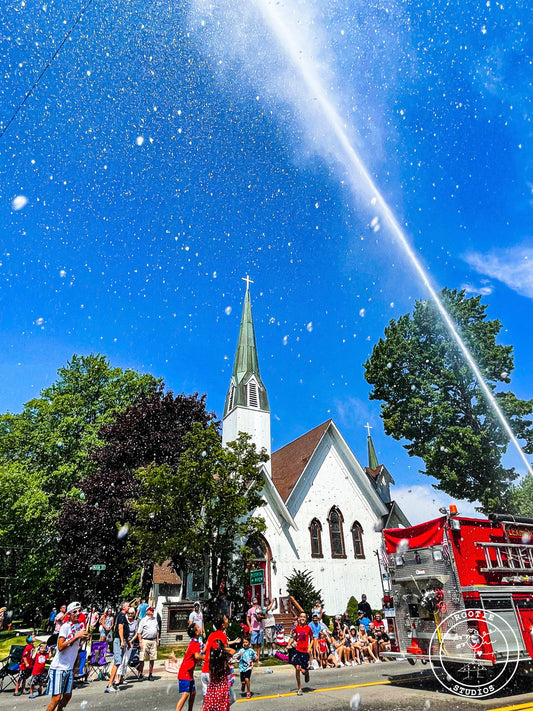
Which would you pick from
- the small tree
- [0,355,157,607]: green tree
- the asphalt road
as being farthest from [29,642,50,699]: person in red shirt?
[0,355,157,607]: green tree

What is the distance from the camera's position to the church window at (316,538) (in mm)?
27703

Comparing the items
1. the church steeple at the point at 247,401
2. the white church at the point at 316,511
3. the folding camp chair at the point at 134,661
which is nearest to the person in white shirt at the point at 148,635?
the folding camp chair at the point at 134,661

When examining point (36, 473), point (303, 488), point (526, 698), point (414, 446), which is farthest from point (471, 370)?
point (36, 473)

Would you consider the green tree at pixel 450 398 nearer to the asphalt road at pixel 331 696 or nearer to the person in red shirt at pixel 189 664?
the asphalt road at pixel 331 696

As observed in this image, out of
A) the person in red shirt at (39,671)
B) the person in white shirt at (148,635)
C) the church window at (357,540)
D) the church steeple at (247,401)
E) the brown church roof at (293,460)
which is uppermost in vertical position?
the church steeple at (247,401)

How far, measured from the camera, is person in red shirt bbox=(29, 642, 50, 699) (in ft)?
36.9

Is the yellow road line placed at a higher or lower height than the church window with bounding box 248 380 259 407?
lower

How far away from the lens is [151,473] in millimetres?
19594

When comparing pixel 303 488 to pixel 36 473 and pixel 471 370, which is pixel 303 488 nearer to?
pixel 471 370

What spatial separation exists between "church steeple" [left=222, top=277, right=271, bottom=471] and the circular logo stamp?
22.3 metres

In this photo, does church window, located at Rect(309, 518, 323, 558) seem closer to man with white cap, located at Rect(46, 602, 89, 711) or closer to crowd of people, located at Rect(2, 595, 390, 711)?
crowd of people, located at Rect(2, 595, 390, 711)

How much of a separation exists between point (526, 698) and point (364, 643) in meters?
9.17

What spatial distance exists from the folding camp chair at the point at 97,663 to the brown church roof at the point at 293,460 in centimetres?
1561

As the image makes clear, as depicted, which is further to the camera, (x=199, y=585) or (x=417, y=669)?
(x=199, y=585)
